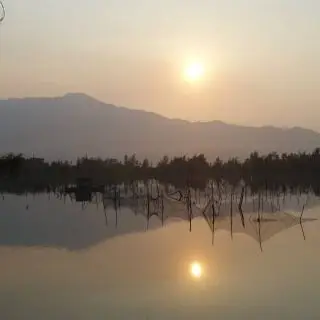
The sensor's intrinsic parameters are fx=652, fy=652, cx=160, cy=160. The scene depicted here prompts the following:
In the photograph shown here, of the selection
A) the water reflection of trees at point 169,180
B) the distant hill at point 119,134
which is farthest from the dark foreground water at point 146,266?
the distant hill at point 119,134

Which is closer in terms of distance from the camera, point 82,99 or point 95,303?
point 95,303

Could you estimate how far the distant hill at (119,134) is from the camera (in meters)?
6.91

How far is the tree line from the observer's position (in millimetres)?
7172

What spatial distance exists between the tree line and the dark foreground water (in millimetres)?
298

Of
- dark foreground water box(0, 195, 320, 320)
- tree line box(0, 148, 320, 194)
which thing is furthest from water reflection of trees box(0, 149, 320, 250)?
dark foreground water box(0, 195, 320, 320)

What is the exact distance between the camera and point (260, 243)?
555 centimetres

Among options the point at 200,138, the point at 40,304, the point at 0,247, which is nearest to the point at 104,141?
the point at 200,138

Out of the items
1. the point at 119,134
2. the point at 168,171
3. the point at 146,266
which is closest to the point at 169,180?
the point at 168,171

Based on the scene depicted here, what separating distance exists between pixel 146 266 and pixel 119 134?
2.74 metres

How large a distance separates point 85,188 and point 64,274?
106 inches

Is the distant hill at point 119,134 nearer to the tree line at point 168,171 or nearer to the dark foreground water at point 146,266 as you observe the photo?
the tree line at point 168,171

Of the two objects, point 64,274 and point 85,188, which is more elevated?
point 85,188

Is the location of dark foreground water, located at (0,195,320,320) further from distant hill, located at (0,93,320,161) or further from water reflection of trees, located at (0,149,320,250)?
distant hill, located at (0,93,320,161)

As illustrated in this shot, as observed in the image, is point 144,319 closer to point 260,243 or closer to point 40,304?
point 40,304
